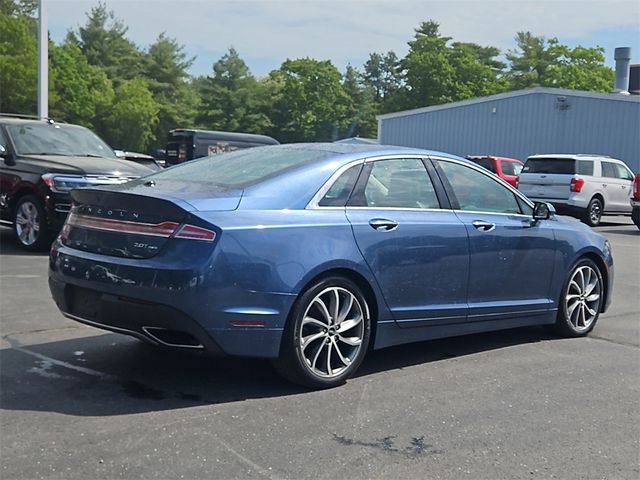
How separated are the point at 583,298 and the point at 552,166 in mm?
13696

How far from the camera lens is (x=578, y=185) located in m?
19.0

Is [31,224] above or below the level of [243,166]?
below

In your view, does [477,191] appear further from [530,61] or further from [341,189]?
[530,61]

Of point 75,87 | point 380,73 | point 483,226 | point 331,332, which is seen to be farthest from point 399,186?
point 380,73

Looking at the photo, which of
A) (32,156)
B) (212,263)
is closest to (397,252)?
(212,263)

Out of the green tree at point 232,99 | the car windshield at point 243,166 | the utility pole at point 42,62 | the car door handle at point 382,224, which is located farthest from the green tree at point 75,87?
the car door handle at point 382,224

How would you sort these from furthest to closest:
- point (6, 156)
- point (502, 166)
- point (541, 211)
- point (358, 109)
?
point (358, 109) → point (502, 166) → point (6, 156) → point (541, 211)

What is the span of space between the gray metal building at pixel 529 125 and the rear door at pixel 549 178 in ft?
30.1

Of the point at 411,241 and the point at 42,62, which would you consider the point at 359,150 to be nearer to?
the point at 411,241

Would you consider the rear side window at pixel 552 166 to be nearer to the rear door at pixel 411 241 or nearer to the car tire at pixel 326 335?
the rear door at pixel 411 241

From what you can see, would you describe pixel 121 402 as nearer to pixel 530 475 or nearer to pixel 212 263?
pixel 212 263

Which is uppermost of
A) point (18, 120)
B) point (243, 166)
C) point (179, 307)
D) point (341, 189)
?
point (18, 120)

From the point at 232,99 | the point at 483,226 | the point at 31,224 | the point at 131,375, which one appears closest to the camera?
the point at 131,375

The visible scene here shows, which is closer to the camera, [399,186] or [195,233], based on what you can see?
[195,233]
